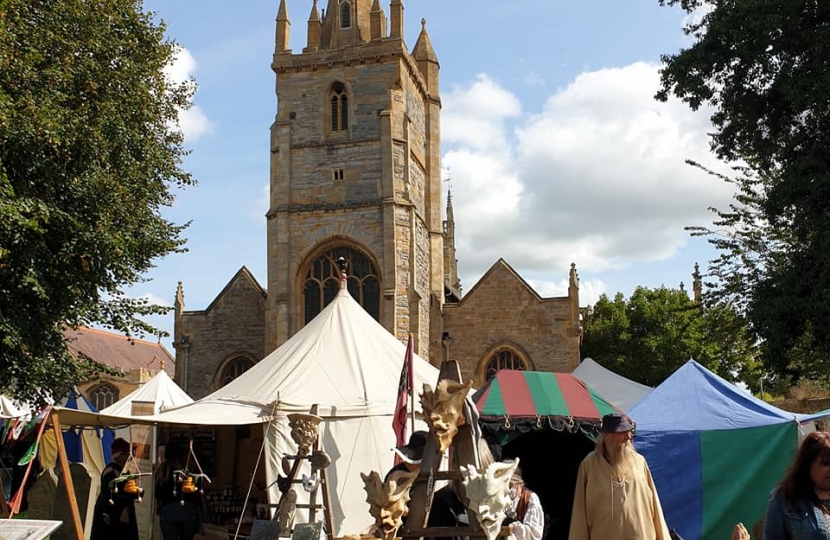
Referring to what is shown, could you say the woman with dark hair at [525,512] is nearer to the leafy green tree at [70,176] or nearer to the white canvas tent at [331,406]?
the white canvas tent at [331,406]

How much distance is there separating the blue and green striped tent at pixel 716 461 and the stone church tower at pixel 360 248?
15.7 m

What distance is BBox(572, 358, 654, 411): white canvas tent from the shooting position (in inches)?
661

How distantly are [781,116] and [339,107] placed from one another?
1695 centimetres

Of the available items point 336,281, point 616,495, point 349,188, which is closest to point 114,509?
point 616,495

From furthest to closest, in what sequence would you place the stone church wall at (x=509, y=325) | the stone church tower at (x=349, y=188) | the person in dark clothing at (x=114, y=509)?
the stone church wall at (x=509, y=325)
the stone church tower at (x=349, y=188)
the person in dark clothing at (x=114, y=509)

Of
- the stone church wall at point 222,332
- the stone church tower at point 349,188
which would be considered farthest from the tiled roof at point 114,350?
the stone church tower at point 349,188

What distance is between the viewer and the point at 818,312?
11.8 meters

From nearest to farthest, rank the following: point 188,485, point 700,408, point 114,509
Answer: point 114,509
point 188,485
point 700,408

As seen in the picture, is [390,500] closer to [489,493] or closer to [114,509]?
[489,493]

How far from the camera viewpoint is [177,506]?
834 cm

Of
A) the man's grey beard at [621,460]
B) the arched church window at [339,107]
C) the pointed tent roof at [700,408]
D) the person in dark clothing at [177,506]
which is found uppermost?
the arched church window at [339,107]

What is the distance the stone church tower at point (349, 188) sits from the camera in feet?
85.9

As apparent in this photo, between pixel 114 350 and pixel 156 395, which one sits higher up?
pixel 114 350

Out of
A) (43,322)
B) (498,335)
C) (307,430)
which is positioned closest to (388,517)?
(307,430)
